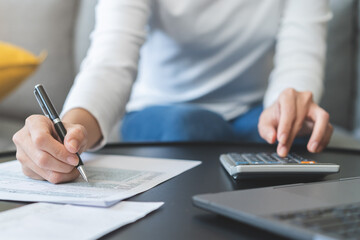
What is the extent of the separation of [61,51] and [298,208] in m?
1.25

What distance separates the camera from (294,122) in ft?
1.97

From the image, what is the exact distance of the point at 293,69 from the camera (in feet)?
2.83

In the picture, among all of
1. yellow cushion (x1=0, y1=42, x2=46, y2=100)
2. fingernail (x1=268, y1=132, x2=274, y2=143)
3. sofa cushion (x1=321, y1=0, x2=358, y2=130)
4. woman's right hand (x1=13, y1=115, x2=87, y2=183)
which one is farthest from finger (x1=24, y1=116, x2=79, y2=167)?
Answer: sofa cushion (x1=321, y1=0, x2=358, y2=130)

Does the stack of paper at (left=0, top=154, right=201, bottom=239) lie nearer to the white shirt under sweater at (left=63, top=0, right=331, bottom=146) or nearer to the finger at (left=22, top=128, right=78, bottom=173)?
the finger at (left=22, top=128, right=78, bottom=173)

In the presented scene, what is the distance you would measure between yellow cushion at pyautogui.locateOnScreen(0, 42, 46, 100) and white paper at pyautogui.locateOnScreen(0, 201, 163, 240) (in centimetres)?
87

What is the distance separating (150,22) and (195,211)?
2.42ft

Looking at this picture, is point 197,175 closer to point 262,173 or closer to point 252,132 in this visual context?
point 262,173

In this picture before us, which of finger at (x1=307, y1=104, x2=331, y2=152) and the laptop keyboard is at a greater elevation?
the laptop keyboard

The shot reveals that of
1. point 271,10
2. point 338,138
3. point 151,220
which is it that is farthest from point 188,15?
point 151,220

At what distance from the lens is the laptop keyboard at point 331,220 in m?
0.24

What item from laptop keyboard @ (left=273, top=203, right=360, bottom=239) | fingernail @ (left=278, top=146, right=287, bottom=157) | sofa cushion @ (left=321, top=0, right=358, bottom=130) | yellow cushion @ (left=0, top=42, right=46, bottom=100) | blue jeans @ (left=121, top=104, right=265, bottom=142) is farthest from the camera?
sofa cushion @ (left=321, top=0, right=358, bottom=130)

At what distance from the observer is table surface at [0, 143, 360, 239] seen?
297 millimetres

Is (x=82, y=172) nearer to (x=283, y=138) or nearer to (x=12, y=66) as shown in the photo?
(x=283, y=138)

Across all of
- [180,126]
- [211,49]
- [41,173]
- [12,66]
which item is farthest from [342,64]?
[41,173]
